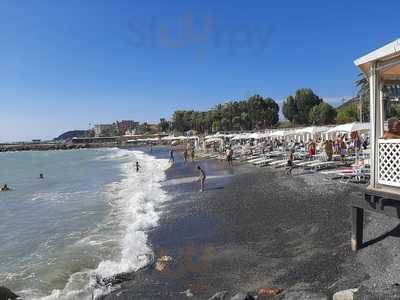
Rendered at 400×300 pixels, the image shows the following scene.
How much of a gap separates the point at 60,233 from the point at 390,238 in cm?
1235

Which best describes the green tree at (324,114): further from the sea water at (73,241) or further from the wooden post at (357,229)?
the wooden post at (357,229)

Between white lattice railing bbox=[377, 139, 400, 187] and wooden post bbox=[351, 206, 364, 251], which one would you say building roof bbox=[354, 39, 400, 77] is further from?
wooden post bbox=[351, 206, 364, 251]

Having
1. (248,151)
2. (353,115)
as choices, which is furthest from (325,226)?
(353,115)

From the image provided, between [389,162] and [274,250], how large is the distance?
412 centimetres

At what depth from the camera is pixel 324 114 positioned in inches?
3241

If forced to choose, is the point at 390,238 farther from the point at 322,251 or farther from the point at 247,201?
the point at 247,201

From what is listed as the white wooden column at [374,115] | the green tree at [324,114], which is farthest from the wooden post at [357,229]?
the green tree at [324,114]

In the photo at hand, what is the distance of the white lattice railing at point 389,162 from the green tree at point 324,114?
77.0 metres

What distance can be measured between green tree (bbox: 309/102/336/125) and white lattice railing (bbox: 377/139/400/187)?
252ft

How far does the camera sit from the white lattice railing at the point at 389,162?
24.7ft

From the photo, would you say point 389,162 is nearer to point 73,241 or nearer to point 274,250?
point 274,250

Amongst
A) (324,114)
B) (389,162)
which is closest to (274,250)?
(389,162)

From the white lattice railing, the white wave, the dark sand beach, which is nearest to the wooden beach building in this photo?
the white lattice railing

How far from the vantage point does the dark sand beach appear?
8.09 meters
